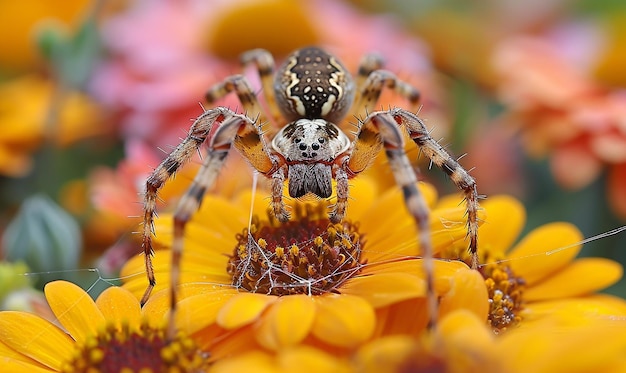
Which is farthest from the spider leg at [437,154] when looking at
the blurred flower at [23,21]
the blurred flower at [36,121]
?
the blurred flower at [23,21]

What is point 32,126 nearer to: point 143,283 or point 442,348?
point 143,283

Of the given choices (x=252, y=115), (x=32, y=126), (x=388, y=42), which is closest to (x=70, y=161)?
(x=32, y=126)

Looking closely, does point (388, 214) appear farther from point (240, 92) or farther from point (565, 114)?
point (565, 114)

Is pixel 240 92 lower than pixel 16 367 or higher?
higher

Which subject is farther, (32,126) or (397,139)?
(32,126)

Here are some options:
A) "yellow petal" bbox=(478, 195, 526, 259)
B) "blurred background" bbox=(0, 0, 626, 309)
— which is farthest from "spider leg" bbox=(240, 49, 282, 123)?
"yellow petal" bbox=(478, 195, 526, 259)

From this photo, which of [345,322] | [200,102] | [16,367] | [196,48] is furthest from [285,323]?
[196,48]
